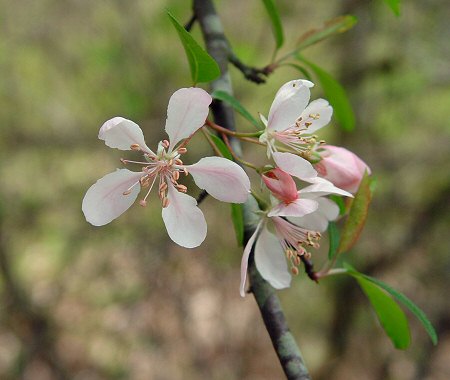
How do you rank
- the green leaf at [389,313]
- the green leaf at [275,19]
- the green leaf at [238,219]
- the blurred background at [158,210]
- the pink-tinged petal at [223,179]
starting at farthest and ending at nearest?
1. the blurred background at [158,210]
2. the green leaf at [275,19]
3. the green leaf at [389,313]
4. the green leaf at [238,219]
5. the pink-tinged petal at [223,179]

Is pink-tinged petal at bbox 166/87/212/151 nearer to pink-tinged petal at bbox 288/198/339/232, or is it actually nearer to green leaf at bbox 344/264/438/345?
pink-tinged petal at bbox 288/198/339/232

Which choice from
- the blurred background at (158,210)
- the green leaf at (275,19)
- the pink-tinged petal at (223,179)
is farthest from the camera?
the blurred background at (158,210)

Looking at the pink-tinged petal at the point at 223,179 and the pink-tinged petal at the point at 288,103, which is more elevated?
the pink-tinged petal at the point at 288,103

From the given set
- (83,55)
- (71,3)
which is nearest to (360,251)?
(83,55)

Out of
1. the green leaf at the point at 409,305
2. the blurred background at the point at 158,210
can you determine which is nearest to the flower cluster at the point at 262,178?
the green leaf at the point at 409,305

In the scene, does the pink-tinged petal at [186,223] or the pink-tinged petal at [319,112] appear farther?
the pink-tinged petal at [319,112]

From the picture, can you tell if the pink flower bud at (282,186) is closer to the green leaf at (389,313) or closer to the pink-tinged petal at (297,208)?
the pink-tinged petal at (297,208)

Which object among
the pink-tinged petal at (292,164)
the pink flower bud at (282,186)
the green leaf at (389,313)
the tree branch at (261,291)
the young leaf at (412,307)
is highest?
the pink-tinged petal at (292,164)
